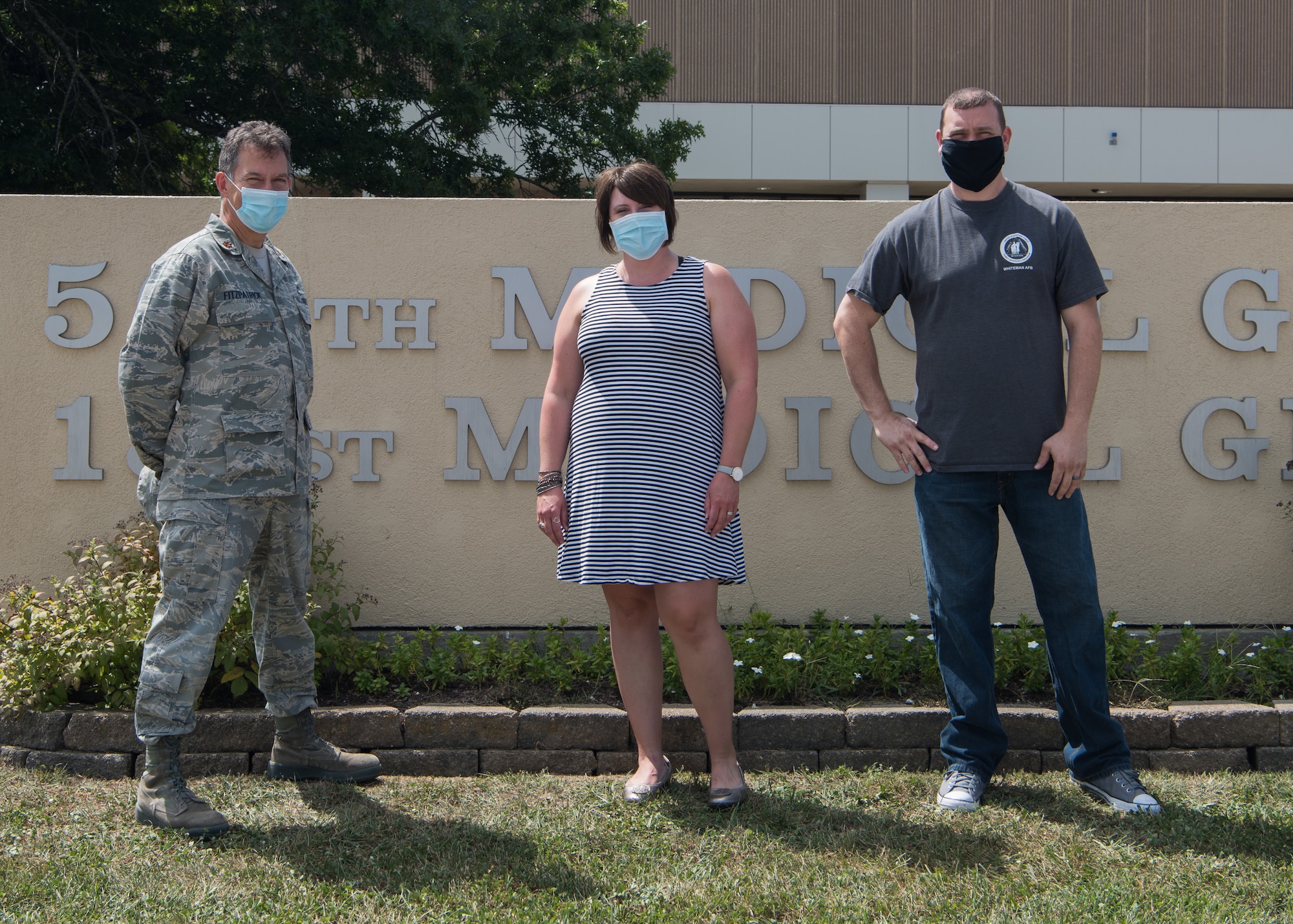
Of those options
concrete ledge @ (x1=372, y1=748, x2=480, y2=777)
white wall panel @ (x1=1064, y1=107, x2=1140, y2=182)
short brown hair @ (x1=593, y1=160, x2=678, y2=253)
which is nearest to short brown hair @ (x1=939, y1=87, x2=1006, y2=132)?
short brown hair @ (x1=593, y1=160, x2=678, y2=253)

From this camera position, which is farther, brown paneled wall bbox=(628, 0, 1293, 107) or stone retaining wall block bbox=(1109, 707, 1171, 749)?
brown paneled wall bbox=(628, 0, 1293, 107)

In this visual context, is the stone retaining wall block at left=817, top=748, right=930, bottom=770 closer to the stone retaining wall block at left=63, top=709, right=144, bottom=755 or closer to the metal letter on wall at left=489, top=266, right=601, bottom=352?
the metal letter on wall at left=489, top=266, right=601, bottom=352

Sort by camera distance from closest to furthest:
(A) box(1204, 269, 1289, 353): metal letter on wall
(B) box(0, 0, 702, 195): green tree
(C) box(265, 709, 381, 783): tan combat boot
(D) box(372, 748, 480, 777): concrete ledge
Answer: (C) box(265, 709, 381, 783): tan combat boot
(D) box(372, 748, 480, 777): concrete ledge
(A) box(1204, 269, 1289, 353): metal letter on wall
(B) box(0, 0, 702, 195): green tree

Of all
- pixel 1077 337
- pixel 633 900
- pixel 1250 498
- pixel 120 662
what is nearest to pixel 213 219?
pixel 120 662

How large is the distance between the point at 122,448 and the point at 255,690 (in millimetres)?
1395

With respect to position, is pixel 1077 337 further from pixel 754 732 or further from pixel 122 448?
pixel 122 448

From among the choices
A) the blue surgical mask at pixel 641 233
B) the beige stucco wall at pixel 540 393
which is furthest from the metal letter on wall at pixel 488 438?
the blue surgical mask at pixel 641 233

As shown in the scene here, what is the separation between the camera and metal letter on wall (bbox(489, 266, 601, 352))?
467 centimetres

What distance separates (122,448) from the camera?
4.66 m

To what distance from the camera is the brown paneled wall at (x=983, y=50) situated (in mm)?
18047

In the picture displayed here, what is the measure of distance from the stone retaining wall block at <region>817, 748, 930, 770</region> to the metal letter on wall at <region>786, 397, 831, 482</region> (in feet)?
4.49

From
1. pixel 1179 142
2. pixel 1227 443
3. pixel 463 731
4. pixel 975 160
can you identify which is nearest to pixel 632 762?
pixel 463 731

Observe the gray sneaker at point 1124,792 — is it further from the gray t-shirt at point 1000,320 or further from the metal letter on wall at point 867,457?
the metal letter on wall at point 867,457

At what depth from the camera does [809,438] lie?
184 inches
